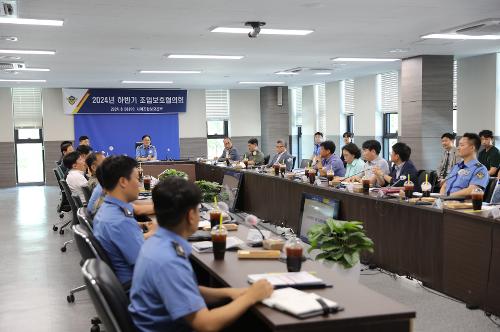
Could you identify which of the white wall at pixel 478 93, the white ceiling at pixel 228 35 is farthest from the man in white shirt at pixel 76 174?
the white wall at pixel 478 93

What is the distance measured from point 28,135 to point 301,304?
14.8m

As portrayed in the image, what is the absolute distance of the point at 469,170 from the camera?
18.1 ft

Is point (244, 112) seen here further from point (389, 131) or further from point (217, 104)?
point (389, 131)

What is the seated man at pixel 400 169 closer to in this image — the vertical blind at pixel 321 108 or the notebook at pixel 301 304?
the notebook at pixel 301 304

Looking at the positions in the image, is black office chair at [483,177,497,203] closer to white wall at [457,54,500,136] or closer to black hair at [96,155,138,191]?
black hair at [96,155,138,191]

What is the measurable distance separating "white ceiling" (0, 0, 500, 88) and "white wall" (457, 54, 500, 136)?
560 millimetres

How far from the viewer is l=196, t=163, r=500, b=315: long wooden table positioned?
4098 millimetres

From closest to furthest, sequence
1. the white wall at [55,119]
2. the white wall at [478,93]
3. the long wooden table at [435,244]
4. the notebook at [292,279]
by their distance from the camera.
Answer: the notebook at [292,279]
the long wooden table at [435,244]
the white wall at [478,93]
the white wall at [55,119]

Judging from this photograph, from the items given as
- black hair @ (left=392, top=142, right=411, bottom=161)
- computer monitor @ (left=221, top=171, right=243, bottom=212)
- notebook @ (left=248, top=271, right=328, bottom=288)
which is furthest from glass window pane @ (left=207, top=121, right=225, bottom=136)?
notebook @ (left=248, top=271, right=328, bottom=288)

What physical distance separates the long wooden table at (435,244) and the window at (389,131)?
22.8ft

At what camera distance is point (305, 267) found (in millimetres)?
2641

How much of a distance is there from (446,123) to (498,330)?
22.3 feet

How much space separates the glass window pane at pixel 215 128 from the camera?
656 inches

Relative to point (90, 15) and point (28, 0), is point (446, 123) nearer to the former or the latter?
point (90, 15)
